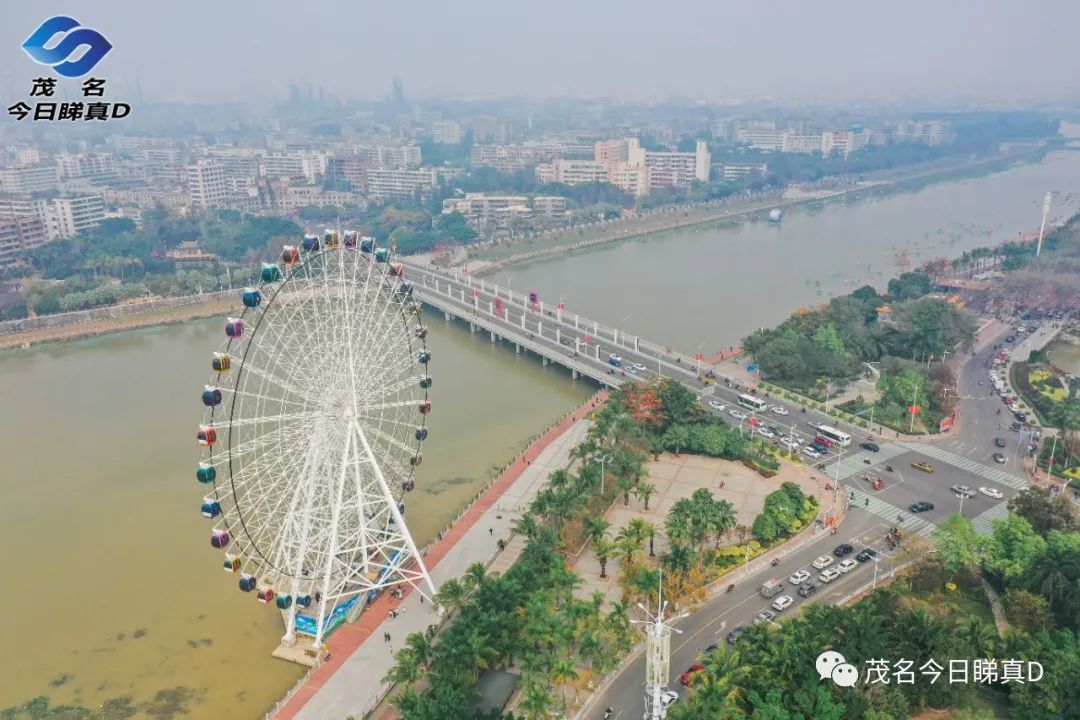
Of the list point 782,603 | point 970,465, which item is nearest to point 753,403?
point 970,465

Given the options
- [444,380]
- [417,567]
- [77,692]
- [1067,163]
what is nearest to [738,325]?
[444,380]

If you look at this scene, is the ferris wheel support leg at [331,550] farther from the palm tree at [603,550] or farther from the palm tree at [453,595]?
the palm tree at [603,550]

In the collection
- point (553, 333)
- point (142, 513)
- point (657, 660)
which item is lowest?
point (142, 513)

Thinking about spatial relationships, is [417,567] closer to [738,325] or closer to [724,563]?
[724,563]

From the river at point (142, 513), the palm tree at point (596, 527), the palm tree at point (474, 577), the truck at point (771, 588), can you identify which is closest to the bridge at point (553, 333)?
the river at point (142, 513)

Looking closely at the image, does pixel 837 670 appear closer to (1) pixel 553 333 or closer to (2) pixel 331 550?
(2) pixel 331 550

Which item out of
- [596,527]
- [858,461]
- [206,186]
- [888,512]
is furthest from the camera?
[206,186]
